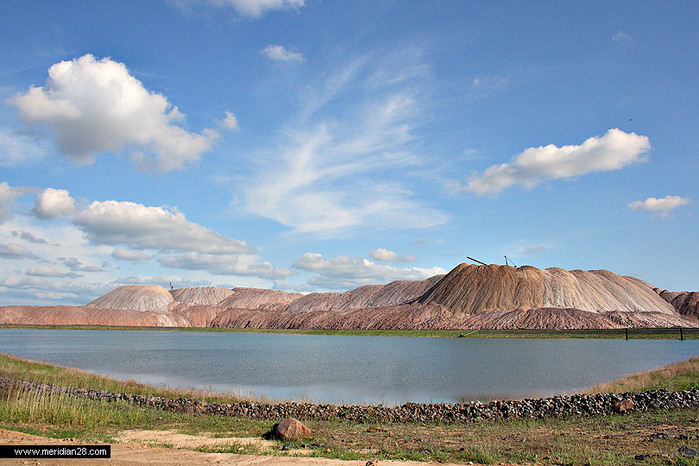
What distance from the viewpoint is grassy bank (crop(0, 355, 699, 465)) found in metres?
12.6

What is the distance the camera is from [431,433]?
54.2 feet

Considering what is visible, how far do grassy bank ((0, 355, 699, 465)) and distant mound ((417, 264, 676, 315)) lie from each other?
120 m

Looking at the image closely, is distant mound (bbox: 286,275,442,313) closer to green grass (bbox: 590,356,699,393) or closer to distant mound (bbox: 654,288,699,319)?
distant mound (bbox: 654,288,699,319)

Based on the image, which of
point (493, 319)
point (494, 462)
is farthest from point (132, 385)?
point (493, 319)

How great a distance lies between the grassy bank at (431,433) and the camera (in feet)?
41.4

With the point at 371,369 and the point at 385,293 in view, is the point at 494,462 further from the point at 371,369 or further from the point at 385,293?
the point at 385,293

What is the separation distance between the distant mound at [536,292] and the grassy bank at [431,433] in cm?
11965

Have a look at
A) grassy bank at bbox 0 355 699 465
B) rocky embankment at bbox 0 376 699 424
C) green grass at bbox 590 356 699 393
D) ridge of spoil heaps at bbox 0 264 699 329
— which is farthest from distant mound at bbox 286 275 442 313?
grassy bank at bbox 0 355 699 465

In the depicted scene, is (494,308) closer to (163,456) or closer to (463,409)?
(463,409)

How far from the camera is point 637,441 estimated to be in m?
14.0

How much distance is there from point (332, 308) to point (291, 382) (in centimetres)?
15857

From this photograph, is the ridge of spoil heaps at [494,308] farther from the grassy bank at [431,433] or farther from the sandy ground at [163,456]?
the sandy ground at [163,456]

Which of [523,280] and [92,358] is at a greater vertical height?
[523,280]

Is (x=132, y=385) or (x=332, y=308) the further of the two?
(x=332, y=308)
